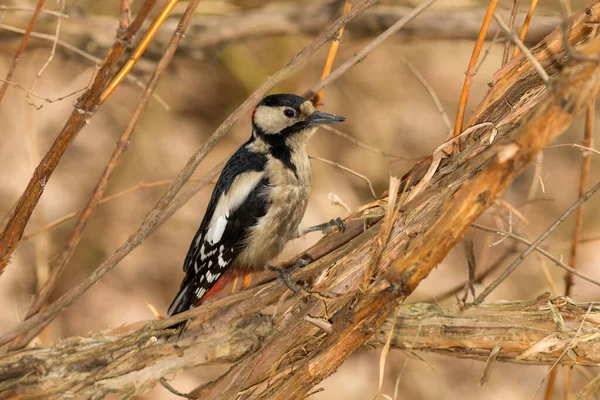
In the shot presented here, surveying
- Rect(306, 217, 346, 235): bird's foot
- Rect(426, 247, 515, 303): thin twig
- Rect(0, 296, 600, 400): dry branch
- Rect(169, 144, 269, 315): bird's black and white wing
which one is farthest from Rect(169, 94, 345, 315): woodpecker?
Rect(426, 247, 515, 303): thin twig

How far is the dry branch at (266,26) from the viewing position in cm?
386

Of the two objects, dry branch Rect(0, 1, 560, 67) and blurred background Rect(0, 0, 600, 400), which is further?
blurred background Rect(0, 0, 600, 400)

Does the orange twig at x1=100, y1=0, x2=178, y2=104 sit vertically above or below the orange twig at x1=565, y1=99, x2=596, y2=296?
above

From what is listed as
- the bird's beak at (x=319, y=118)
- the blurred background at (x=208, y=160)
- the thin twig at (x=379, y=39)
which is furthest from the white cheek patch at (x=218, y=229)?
the blurred background at (x=208, y=160)

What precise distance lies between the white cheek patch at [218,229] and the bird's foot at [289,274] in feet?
1.04

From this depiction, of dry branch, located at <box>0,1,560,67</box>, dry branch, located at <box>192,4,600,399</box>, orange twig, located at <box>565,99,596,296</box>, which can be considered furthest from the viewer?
dry branch, located at <box>0,1,560,67</box>

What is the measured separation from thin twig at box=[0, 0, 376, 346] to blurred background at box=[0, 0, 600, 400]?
1874 millimetres

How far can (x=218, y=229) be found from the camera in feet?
8.88

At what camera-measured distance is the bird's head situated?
9.06 ft

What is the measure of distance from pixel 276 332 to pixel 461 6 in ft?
8.81

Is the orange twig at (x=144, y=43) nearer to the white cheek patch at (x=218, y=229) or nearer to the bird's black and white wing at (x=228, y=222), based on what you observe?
the bird's black and white wing at (x=228, y=222)

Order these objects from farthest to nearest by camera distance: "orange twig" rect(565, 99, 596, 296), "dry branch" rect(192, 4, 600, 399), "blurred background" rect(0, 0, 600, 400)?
"blurred background" rect(0, 0, 600, 400)
"orange twig" rect(565, 99, 596, 296)
"dry branch" rect(192, 4, 600, 399)

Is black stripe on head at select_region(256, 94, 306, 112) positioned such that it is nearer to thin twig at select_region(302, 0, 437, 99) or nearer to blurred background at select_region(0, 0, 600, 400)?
thin twig at select_region(302, 0, 437, 99)

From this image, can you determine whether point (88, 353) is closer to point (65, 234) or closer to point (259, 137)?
point (259, 137)
